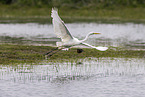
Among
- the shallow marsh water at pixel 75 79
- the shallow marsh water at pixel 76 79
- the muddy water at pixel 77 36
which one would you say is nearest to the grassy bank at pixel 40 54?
the shallow marsh water at pixel 75 79

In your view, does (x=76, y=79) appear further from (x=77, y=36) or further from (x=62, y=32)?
(x=77, y=36)

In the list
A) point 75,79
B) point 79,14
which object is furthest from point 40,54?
point 79,14

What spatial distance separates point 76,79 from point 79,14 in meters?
42.2

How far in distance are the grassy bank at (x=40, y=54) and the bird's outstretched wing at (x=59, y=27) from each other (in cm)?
233

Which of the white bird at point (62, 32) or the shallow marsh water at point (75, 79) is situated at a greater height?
the white bird at point (62, 32)

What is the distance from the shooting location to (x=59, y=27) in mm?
14383

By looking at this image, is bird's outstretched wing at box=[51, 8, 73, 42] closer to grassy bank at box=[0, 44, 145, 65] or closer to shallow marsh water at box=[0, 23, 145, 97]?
shallow marsh water at box=[0, 23, 145, 97]

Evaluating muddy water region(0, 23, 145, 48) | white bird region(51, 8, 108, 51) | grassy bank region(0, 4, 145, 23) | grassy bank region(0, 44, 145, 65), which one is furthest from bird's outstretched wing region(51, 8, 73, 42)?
grassy bank region(0, 4, 145, 23)

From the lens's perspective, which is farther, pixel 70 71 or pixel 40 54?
pixel 40 54

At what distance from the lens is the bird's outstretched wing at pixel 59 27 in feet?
44.8

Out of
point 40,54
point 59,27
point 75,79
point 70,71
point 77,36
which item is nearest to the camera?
point 75,79

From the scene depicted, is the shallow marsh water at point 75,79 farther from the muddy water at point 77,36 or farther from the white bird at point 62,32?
the muddy water at point 77,36

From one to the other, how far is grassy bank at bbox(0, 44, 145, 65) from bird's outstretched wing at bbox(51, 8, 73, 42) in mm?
2329

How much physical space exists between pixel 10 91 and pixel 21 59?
5.30m
